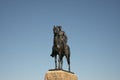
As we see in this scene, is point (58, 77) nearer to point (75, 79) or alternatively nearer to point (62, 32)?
point (75, 79)

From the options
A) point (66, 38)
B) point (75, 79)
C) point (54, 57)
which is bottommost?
point (75, 79)

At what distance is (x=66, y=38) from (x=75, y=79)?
126 inches

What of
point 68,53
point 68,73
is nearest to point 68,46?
point 68,53

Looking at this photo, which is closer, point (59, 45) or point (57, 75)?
point (57, 75)

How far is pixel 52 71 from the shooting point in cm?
2064

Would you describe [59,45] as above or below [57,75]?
above

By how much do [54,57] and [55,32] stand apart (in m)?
1.87

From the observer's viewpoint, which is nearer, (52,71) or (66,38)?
(52,71)

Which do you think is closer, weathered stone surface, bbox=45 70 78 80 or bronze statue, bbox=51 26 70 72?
weathered stone surface, bbox=45 70 78 80

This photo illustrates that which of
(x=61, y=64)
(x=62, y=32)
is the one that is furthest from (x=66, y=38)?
(x=61, y=64)

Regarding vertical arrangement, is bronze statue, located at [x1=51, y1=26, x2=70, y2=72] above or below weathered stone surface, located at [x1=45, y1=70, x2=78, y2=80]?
above

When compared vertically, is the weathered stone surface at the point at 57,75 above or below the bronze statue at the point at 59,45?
below

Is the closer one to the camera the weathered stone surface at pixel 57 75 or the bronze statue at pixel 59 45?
the weathered stone surface at pixel 57 75

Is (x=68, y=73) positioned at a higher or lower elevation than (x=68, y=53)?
lower
